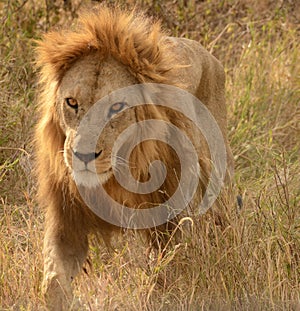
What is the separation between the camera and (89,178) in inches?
140

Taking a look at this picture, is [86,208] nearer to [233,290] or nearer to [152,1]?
[233,290]

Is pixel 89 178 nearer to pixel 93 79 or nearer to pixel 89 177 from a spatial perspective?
pixel 89 177

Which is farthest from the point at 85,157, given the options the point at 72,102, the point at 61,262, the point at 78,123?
the point at 61,262

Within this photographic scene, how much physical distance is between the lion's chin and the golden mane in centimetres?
47

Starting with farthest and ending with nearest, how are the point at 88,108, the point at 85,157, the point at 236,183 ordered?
the point at 236,183
the point at 88,108
the point at 85,157

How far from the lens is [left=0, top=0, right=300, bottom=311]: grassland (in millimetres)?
3738

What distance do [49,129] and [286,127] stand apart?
290 cm

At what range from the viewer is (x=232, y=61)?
7047 mm

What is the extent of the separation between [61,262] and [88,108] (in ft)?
2.22

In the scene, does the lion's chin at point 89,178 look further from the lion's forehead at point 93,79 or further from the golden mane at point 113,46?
the golden mane at point 113,46

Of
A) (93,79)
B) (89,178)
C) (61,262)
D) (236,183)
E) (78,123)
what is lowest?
(236,183)

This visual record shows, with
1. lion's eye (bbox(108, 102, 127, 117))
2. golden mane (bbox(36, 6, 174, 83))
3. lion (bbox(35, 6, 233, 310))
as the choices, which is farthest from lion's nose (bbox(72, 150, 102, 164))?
golden mane (bbox(36, 6, 174, 83))

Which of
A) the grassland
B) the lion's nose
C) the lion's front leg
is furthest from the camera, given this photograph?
the grassland

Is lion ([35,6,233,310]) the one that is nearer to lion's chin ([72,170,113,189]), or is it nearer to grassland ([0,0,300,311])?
lion's chin ([72,170,113,189])
